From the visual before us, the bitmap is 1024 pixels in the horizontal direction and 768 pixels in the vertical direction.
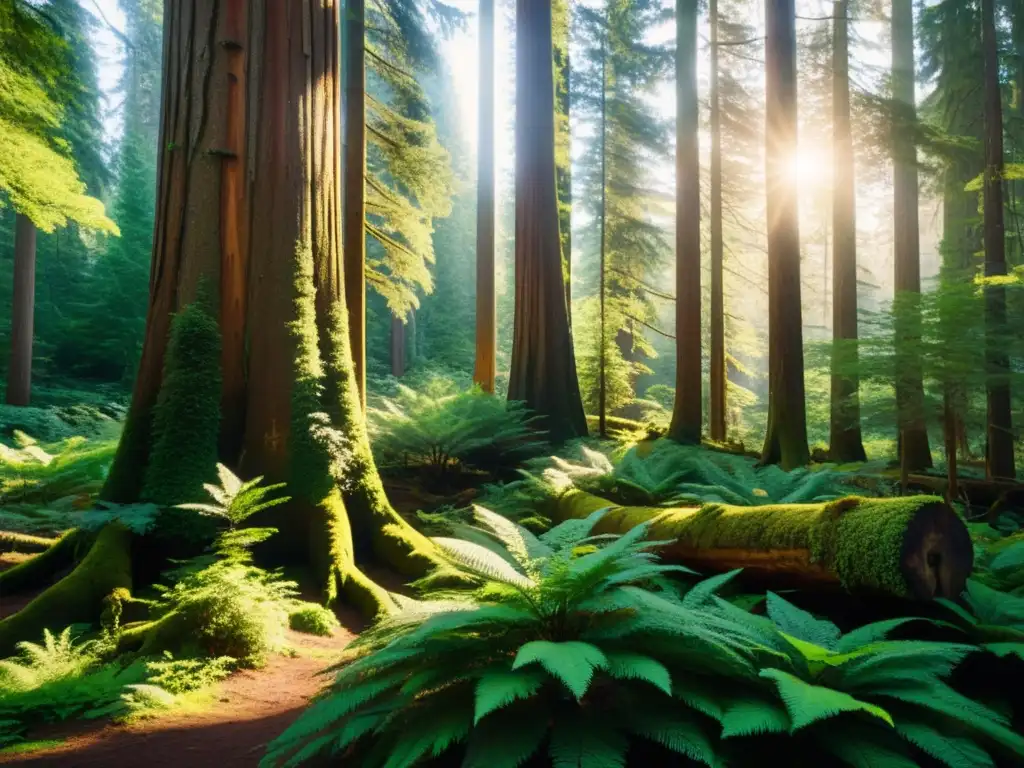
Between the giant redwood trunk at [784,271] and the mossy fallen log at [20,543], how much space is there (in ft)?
30.6

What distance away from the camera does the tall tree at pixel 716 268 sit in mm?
15086

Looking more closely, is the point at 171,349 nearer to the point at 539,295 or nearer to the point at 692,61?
the point at 539,295

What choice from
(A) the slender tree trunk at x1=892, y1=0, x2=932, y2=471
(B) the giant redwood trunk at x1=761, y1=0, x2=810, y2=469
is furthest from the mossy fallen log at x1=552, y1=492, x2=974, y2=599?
(B) the giant redwood trunk at x1=761, y1=0, x2=810, y2=469

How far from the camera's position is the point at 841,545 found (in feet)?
10.2

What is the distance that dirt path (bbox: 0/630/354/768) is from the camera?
2580 mm

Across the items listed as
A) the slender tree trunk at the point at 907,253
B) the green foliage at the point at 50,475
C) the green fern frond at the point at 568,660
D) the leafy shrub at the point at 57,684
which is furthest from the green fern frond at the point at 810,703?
the green foliage at the point at 50,475

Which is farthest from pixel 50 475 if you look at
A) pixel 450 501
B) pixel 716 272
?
pixel 716 272

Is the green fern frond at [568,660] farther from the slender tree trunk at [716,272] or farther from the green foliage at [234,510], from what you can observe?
the slender tree trunk at [716,272]

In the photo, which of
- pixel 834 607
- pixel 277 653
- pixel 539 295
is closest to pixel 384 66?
pixel 539 295

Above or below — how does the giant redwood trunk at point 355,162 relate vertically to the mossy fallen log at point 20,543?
above

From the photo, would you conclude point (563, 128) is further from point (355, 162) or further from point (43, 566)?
point (43, 566)

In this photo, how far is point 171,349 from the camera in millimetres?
5059

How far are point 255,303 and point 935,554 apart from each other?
5.03 m

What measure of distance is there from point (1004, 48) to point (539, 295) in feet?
51.9
